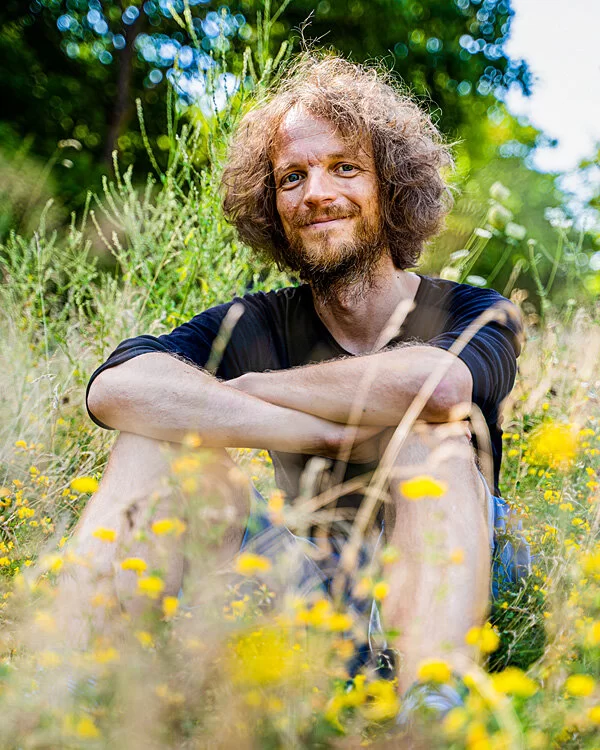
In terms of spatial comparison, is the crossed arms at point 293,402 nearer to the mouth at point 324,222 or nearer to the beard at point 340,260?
the beard at point 340,260

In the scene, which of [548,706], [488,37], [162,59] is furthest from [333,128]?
[488,37]

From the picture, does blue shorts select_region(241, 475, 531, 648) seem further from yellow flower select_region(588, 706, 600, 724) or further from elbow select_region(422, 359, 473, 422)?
yellow flower select_region(588, 706, 600, 724)

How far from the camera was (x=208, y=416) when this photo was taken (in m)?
1.82

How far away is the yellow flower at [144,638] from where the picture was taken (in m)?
1.08

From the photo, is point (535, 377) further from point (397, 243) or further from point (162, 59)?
point (162, 59)

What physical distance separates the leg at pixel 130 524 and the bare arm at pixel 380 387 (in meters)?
0.23

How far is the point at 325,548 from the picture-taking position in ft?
6.24

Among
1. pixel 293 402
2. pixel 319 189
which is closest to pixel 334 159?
pixel 319 189

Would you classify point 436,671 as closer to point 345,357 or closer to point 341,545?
point 341,545

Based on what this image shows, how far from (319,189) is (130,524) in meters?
1.41

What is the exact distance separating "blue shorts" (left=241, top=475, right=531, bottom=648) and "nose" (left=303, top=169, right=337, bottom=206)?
0.97 metres

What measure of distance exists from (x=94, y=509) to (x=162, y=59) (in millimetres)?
12714

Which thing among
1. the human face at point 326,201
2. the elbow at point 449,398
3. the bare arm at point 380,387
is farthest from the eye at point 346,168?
the elbow at point 449,398

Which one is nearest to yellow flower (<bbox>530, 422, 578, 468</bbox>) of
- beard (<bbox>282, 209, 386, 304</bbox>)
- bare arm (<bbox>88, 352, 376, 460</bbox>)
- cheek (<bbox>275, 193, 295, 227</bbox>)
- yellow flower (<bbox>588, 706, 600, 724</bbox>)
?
bare arm (<bbox>88, 352, 376, 460</bbox>)
